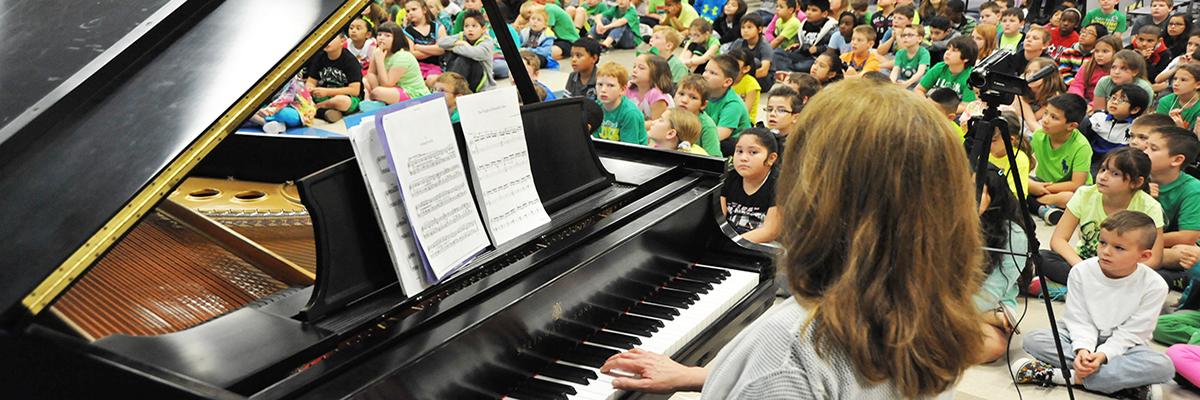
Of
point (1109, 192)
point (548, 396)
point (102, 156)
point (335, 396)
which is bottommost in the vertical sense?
point (1109, 192)

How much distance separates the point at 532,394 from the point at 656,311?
641mm

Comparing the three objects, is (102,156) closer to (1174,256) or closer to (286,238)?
(286,238)

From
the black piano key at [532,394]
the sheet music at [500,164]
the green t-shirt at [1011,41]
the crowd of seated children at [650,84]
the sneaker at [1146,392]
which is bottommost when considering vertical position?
the sneaker at [1146,392]

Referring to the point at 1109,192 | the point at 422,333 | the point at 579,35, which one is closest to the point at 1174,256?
the point at 1109,192

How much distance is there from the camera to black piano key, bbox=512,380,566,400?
2467mm

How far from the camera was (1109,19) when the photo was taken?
11062mm

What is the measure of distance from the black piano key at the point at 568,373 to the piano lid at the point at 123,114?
99 centimetres

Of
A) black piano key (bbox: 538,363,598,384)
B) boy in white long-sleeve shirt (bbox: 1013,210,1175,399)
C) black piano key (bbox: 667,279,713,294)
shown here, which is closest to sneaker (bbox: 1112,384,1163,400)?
boy in white long-sleeve shirt (bbox: 1013,210,1175,399)

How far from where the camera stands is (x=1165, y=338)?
4727mm

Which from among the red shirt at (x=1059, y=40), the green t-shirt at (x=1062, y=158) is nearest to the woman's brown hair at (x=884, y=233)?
the green t-shirt at (x=1062, y=158)

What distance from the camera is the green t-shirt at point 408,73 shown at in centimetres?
920

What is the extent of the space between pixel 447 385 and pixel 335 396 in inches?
12.1

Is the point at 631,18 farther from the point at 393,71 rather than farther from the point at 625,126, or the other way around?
the point at 625,126

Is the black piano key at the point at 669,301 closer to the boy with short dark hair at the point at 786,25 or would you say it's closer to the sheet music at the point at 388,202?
the sheet music at the point at 388,202
